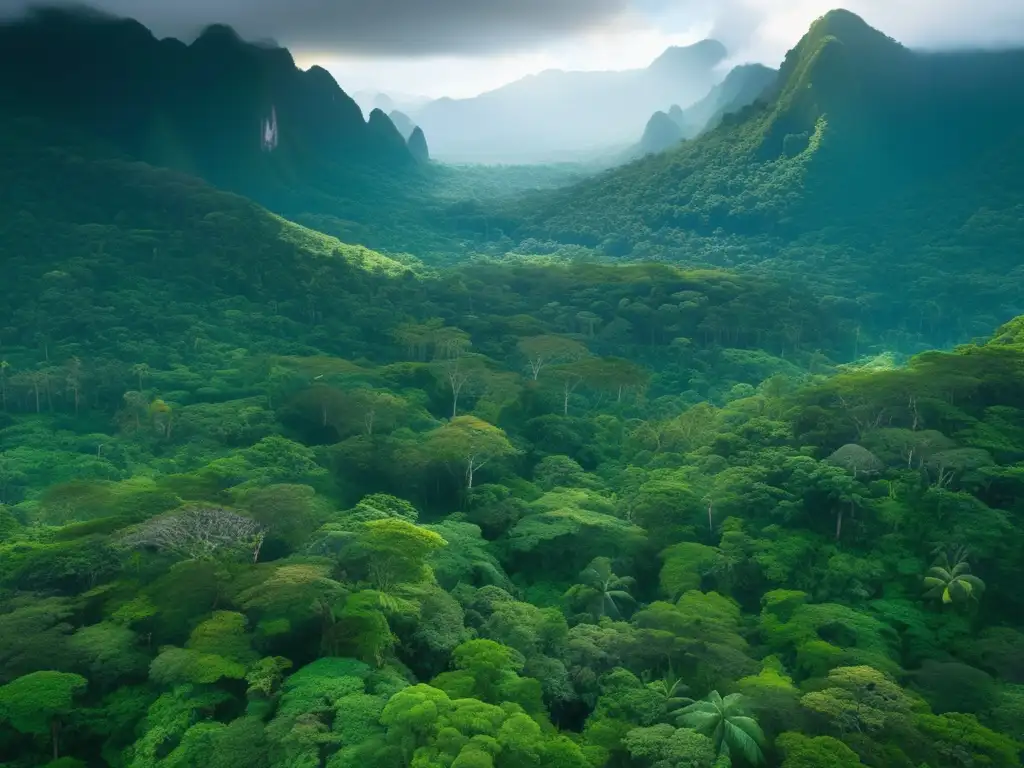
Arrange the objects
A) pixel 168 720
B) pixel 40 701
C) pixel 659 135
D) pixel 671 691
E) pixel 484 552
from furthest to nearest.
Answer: pixel 659 135 → pixel 484 552 → pixel 671 691 → pixel 40 701 → pixel 168 720

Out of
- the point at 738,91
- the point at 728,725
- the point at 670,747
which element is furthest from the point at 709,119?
the point at 670,747

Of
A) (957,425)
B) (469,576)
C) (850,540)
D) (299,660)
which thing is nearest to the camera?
(299,660)

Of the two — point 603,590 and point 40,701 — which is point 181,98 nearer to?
point 603,590

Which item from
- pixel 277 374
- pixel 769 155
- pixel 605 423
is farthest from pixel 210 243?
pixel 769 155

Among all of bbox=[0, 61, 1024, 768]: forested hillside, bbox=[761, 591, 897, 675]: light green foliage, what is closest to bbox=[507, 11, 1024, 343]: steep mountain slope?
bbox=[0, 61, 1024, 768]: forested hillside

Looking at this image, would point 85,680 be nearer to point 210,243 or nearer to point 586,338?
point 586,338

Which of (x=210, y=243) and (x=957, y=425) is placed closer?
(x=957, y=425)
